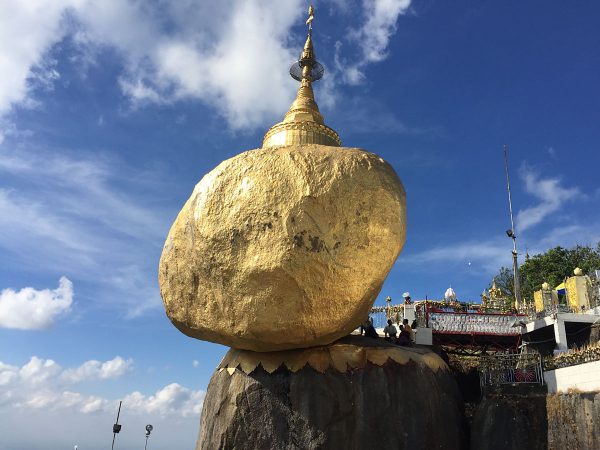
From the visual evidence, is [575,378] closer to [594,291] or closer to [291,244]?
[291,244]

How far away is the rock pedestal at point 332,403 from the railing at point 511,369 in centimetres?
205

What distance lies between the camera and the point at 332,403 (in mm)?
9984

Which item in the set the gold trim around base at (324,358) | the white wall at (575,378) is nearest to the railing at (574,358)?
the white wall at (575,378)

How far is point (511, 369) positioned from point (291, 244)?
6.81 meters

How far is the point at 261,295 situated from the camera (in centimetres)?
943

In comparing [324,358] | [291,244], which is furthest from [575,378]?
[291,244]

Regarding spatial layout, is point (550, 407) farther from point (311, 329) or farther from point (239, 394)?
point (239, 394)

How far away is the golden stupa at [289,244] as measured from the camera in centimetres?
939

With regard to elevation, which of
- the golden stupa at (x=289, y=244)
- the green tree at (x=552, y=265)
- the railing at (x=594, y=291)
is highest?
the green tree at (x=552, y=265)

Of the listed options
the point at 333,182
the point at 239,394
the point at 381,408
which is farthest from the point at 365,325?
the point at 333,182

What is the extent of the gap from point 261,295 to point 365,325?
4741mm

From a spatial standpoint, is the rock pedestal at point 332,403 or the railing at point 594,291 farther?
the railing at point 594,291

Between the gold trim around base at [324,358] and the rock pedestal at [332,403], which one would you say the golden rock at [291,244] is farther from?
the rock pedestal at [332,403]

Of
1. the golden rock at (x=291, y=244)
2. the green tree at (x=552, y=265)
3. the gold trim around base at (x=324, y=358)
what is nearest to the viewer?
the golden rock at (x=291, y=244)
